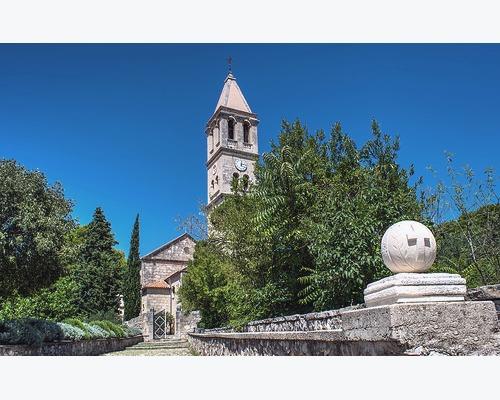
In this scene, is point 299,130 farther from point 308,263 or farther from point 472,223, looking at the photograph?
point 472,223

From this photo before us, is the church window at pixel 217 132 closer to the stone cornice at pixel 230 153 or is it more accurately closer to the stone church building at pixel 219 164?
the stone church building at pixel 219 164

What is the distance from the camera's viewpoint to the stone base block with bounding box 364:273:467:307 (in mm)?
3395

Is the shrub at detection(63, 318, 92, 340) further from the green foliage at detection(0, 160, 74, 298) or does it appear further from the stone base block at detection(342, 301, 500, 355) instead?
the stone base block at detection(342, 301, 500, 355)

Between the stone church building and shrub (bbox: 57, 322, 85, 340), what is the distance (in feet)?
83.9

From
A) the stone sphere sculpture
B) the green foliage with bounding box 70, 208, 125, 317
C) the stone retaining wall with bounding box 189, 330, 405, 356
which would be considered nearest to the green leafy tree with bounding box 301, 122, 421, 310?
the stone retaining wall with bounding box 189, 330, 405, 356

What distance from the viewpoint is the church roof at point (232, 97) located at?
143ft

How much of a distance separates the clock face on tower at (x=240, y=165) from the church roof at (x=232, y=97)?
5.31m

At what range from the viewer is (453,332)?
3229 mm

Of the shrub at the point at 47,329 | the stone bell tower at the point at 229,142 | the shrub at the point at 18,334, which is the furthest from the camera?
the stone bell tower at the point at 229,142

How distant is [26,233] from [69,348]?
4.12 metres

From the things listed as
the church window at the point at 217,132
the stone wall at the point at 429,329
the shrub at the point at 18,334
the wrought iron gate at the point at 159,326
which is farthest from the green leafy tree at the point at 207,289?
the church window at the point at 217,132

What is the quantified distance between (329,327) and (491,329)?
2.57 m

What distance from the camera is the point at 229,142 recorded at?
4203 cm
